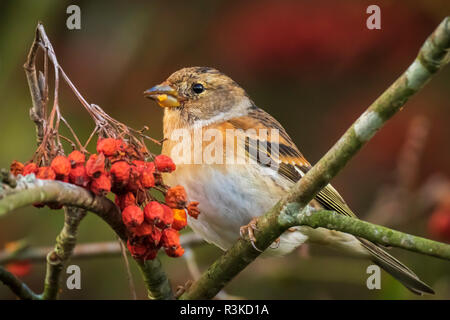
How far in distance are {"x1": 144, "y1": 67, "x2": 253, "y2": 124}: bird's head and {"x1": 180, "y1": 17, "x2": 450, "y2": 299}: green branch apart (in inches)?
34.1

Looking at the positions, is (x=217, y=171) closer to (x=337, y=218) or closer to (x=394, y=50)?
(x=337, y=218)

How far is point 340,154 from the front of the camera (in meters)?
1.53

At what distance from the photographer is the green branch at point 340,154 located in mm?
1366

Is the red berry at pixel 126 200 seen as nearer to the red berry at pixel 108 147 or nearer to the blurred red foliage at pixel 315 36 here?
the red berry at pixel 108 147

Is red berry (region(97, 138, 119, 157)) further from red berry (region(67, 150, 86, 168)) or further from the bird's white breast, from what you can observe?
the bird's white breast

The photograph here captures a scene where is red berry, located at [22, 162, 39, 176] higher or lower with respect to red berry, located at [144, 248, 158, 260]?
higher

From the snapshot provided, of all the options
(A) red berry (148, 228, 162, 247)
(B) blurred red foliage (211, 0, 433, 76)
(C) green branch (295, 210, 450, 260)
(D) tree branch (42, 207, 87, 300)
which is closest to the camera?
(C) green branch (295, 210, 450, 260)

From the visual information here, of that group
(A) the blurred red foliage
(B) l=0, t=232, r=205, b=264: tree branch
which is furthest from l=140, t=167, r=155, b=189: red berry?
(A) the blurred red foliage

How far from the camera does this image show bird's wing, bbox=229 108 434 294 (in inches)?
102

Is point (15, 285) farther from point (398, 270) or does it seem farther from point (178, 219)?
point (398, 270)

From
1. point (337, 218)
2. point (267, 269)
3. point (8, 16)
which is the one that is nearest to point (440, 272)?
point (267, 269)

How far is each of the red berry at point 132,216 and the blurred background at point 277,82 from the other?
1.84m

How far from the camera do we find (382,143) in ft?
13.6
